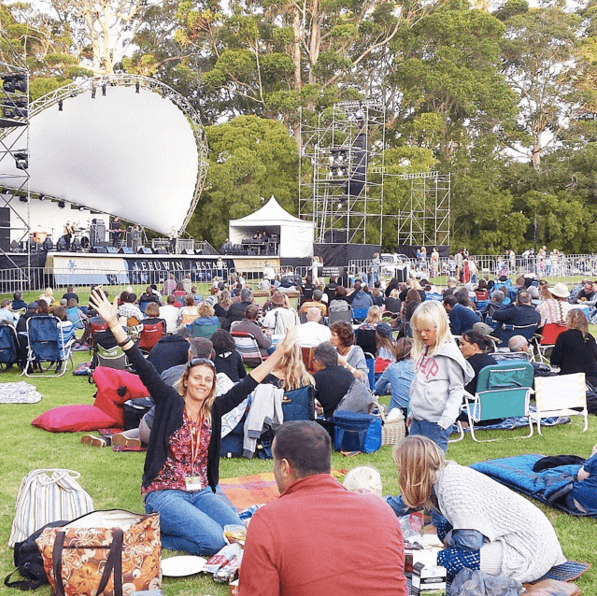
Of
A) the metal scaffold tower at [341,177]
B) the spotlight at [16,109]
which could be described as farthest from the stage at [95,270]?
the metal scaffold tower at [341,177]

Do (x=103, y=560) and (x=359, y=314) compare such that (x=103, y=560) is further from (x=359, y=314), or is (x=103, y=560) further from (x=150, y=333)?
(x=359, y=314)

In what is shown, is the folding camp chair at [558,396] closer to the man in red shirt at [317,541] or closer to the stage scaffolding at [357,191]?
the man in red shirt at [317,541]

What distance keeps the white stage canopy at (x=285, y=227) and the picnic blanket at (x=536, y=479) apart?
25.1 m

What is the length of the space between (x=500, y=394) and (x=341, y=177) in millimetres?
26354

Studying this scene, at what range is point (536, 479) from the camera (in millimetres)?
5043

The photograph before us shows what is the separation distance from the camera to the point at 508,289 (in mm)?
15617

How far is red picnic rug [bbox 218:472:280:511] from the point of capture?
5125mm

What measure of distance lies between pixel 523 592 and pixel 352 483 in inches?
41.9

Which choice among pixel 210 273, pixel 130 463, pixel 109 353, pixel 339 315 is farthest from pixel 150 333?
pixel 210 273

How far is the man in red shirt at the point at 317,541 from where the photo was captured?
7.13 feet

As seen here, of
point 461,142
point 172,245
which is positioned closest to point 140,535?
point 172,245

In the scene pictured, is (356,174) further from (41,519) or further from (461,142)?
(41,519)

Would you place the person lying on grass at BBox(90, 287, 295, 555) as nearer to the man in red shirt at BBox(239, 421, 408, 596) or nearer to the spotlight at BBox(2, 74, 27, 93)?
the man in red shirt at BBox(239, 421, 408, 596)

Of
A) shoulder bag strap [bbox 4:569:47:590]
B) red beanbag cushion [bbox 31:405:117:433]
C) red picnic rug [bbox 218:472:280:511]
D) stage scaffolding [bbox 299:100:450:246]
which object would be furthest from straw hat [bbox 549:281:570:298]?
stage scaffolding [bbox 299:100:450:246]
